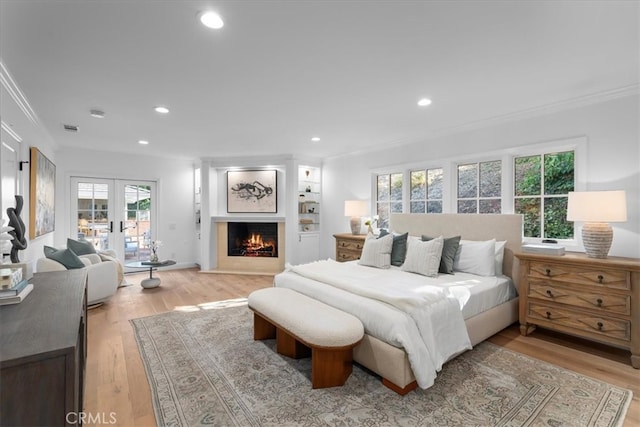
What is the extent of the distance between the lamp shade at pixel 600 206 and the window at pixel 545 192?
25.0 inches

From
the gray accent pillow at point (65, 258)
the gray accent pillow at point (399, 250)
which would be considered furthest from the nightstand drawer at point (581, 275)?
the gray accent pillow at point (65, 258)

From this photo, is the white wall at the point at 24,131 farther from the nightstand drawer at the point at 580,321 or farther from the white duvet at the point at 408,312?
the nightstand drawer at the point at 580,321

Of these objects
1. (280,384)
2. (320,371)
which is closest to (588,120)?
(320,371)

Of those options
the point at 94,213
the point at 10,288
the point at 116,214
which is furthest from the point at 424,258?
the point at 94,213

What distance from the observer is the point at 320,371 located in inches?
86.0

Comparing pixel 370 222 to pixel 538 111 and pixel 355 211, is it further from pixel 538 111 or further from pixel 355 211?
Result: pixel 538 111

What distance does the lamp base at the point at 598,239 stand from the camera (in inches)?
106

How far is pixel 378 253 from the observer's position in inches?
149

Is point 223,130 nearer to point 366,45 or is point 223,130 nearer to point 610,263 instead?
point 366,45

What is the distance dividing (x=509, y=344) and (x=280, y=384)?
7.31ft

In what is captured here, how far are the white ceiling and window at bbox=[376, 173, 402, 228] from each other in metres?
1.44

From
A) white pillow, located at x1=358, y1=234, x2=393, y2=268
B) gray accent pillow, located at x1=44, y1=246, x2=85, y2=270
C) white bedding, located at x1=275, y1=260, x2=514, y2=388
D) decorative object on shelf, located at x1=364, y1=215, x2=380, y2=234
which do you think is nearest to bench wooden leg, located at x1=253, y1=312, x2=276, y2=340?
white bedding, located at x1=275, y1=260, x2=514, y2=388

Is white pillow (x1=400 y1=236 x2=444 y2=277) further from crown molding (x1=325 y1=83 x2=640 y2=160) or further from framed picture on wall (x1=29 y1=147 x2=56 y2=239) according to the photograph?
framed picture on wall (x1=29 y1=147 x2=56 y2=239)

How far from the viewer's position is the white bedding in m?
2.12
